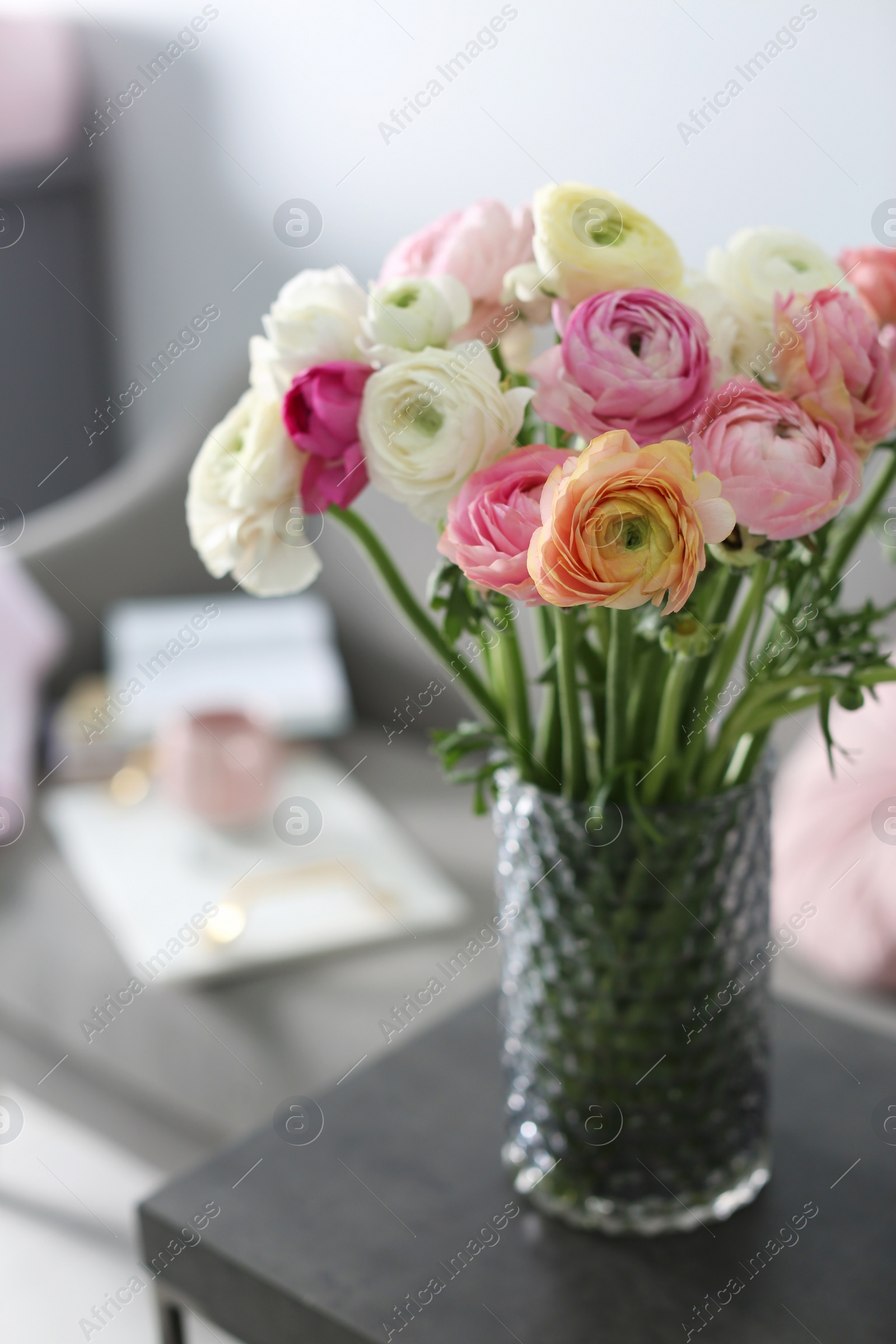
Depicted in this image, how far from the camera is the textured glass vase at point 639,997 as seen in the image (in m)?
0.67

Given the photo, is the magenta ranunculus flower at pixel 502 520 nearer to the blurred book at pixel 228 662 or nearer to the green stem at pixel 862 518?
the green stem at pixel 862 518

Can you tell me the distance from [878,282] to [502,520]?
277mm

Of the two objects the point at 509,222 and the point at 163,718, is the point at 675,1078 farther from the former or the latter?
the point at 163,718

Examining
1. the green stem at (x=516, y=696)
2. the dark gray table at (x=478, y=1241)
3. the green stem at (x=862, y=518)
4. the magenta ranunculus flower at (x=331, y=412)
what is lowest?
the dark gray table at (x=478, y=1241)

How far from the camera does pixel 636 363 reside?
53cm

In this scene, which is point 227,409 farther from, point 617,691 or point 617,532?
point 617,532

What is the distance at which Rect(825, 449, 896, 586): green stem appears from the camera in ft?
2.22

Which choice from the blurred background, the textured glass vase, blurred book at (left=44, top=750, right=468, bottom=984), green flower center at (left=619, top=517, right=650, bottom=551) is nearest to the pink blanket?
the blurred background

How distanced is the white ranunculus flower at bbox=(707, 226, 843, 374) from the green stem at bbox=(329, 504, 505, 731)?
0.20 meters

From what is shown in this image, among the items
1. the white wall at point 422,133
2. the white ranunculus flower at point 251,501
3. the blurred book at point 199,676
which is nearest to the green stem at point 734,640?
the white ranunculus flower at point 251,501

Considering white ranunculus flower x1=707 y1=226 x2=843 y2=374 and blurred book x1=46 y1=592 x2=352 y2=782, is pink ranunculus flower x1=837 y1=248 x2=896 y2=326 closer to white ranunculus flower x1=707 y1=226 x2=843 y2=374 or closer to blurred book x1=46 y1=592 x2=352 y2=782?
white ranunculus flower x1=707 y1=226 x2=843 y2=374

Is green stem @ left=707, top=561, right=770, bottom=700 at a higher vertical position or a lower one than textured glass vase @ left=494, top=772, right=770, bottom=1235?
higher

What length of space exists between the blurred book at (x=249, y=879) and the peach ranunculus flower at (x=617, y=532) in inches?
40.1

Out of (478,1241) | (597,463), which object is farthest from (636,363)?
(478,1241)
